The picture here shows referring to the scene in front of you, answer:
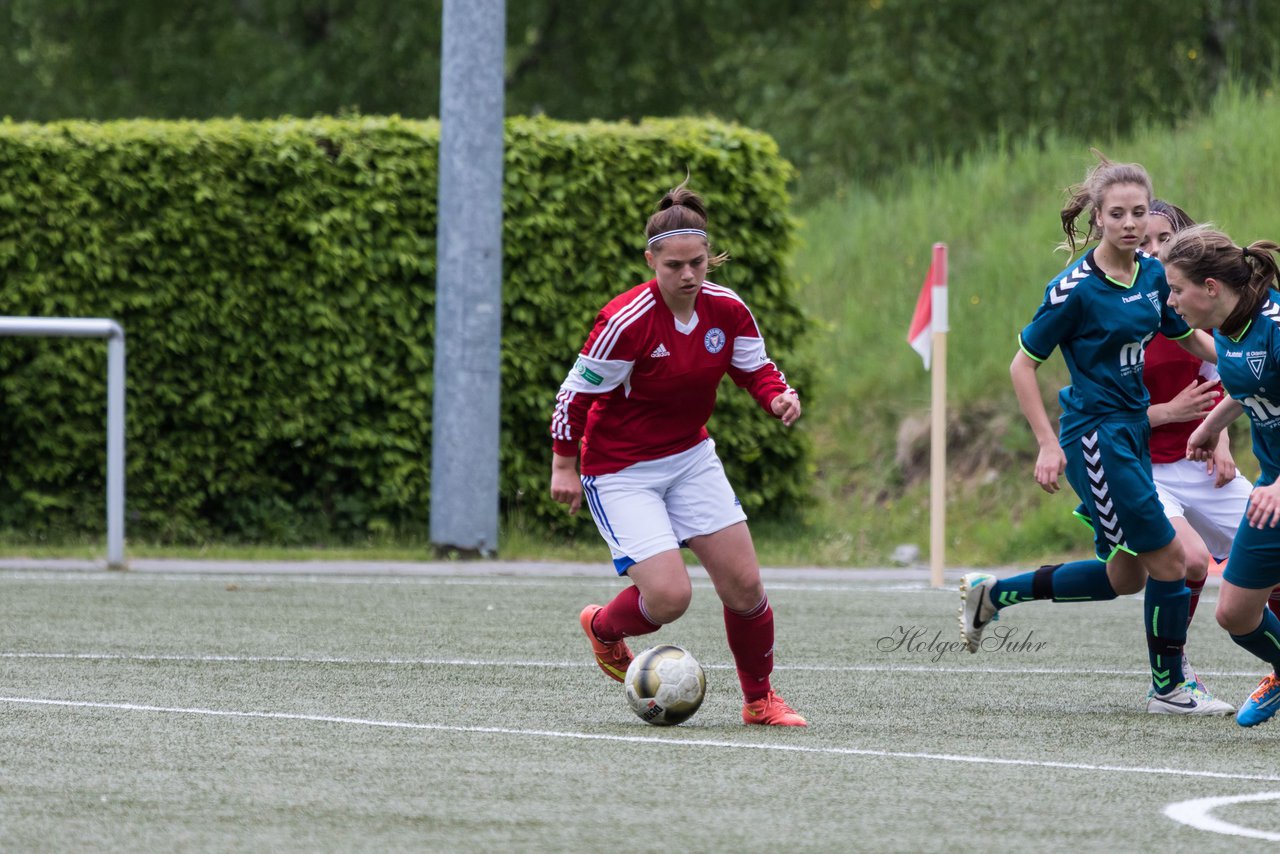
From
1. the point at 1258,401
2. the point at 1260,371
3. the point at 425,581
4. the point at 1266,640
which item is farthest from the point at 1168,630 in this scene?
the point at 425,581

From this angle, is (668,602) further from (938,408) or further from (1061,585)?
(938,408)

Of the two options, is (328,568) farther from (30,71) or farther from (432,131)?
(30,71)

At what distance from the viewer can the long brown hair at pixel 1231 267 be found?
6152 mm

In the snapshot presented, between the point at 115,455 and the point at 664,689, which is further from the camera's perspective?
the point at 115,455

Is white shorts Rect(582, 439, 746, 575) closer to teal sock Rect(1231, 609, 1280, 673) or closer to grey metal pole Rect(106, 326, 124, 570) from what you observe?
teal sock Rect(1231, 609, 1280, 673)

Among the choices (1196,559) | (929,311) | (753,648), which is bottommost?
(753,648)

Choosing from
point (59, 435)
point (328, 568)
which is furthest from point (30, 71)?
point (328, 568)

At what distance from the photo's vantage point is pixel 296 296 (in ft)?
43.6

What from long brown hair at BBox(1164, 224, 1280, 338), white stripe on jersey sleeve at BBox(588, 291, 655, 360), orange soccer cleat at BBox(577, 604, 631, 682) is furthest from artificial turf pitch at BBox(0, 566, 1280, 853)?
long brown hair at BBox(1164, 224, 1280, 338)

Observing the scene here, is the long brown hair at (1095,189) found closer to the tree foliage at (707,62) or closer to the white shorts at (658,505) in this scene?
the white shorts at (658,505)

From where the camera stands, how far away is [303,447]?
13570 millimetres

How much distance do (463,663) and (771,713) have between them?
197 cm

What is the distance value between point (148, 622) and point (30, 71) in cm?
1937

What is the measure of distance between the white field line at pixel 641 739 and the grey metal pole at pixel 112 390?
525 cm
